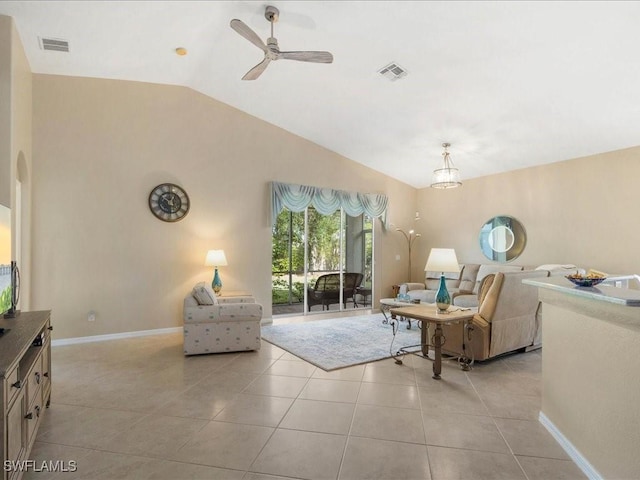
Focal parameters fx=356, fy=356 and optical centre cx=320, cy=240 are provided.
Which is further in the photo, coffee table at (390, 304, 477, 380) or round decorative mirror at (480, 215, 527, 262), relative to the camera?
round decorative mirror at (480, 215, 527, 262)

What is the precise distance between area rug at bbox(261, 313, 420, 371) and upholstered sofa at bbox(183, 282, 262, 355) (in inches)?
21.3

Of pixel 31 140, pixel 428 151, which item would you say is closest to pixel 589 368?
pixel 428 151

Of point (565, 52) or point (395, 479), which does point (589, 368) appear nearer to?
point (395, 479)

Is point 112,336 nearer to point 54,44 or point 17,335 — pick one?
point 17,335

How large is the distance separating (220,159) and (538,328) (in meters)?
5.15

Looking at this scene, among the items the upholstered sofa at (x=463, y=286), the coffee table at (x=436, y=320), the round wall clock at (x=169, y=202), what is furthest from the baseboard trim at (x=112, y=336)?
the upholstered sofa at (x=463, y=286)

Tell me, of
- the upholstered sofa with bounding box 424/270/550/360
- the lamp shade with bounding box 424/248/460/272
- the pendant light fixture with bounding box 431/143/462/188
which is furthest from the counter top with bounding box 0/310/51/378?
the pendant light fixture with bounding box 431/143/462/188

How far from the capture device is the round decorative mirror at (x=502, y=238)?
249 inches

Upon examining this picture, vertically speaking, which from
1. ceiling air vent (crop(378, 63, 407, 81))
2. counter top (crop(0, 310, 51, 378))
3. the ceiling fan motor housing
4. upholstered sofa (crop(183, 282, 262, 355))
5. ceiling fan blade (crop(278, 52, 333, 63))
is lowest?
upholstered sofa (crop(183, 282, 262, 355))

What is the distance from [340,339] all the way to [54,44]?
4975 millimetres

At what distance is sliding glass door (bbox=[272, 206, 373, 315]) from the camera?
21.9ft

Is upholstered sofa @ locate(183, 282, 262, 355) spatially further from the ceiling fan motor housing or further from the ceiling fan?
the ceiling fan motor housing

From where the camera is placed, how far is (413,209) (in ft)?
26.9

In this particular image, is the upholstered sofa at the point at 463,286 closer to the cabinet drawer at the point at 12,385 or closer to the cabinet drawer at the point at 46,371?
the cabinet drawer at the point at 46,371
